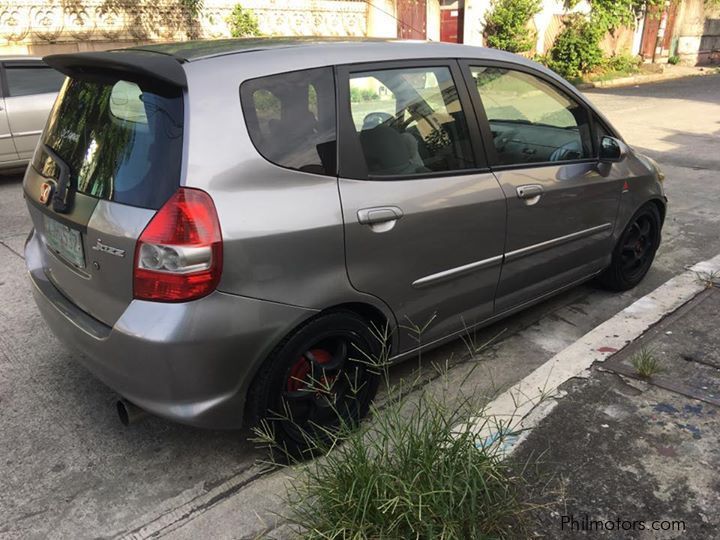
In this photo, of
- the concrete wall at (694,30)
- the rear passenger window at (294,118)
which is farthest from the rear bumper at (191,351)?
the concrete wall at (694,30)

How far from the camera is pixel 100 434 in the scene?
2.84 m

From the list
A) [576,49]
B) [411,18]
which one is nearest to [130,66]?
[411,18]

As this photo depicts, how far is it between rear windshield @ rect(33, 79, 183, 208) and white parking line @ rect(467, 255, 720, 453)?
1432 millimetres

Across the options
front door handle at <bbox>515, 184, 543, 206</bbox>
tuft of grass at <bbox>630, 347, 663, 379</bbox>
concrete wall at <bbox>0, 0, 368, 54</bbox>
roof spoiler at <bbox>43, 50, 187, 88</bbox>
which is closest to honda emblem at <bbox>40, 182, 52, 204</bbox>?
roof spoiler at <bbox>43, 50, 187, 88</bbox>

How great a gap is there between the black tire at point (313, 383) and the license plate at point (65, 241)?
881mm

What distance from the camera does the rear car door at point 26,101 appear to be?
23.3 ft

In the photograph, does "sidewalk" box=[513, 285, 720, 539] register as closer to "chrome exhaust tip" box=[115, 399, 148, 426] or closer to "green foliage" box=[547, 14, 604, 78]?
"chrome exhaust tip" box=[115, 399, 148, 426]

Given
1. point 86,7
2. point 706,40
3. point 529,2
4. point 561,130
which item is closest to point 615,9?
point 529,2

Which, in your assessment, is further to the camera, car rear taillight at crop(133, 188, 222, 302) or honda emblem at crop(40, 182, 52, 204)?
honda emblem at crop(40, 182, 52, 204)

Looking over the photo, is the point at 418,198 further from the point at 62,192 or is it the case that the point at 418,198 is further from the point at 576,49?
the point at 576,49

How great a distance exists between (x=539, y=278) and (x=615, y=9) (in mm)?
19493

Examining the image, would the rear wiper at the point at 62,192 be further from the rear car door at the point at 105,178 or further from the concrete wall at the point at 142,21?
the concrete wall at the point at 142,21

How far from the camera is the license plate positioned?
8.07ft

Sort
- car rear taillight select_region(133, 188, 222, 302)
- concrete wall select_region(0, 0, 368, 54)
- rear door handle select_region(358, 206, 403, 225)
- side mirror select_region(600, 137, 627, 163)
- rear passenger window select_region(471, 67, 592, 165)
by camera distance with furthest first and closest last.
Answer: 1. concrete wall select_region(0, 0, 368, 54)
2. side mirror select_region(600, 137, 627, 163)
3. rear passenger window select_region(471, 67, 592, 165)
4. rear door handle select_region(358, 206, 403, 225)
5. car rear taillight select_region(133, 188, 222, 302)
